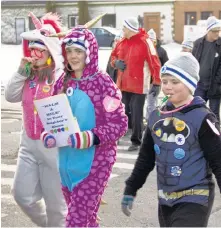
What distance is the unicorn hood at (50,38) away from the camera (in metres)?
4.71

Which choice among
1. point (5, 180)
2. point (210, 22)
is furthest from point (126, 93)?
point (5, 180)

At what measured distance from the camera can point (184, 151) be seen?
12.1ft

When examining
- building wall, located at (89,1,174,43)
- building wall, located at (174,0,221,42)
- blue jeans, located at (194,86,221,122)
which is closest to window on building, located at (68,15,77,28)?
building wall, located at (89,1,174,43)

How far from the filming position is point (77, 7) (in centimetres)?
4412

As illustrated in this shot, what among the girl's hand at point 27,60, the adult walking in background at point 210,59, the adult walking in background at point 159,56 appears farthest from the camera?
the adult walking in background at point 159,56

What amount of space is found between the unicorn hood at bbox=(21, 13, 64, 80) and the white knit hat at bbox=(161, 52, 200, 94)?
1.00 metres

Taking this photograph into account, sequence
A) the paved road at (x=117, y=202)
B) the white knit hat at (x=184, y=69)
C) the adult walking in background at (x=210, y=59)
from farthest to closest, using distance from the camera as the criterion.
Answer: the adult walking in background at (x=210, y=59), the paved road at (x=117, y=202), the white knit hat at (x=184, y=69)

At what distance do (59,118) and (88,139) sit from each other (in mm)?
→ 333

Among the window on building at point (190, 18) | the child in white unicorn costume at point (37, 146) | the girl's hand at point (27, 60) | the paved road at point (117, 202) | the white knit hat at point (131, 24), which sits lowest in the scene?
the paved road at point (117, 202)

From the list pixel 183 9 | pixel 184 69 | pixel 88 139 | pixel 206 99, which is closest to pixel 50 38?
pixel 88 139

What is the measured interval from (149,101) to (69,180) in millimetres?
6670

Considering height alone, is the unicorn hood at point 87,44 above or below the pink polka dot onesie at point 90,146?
above

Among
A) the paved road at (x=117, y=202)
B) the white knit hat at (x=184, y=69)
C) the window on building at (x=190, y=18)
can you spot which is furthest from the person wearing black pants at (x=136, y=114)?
the window on building at (x=190, y=18)

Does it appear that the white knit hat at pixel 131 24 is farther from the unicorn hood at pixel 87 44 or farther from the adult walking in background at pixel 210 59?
the unicorn hood at pixel 87 44
